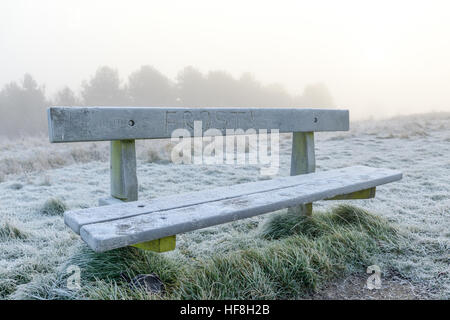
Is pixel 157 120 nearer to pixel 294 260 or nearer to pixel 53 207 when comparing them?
pixel 294 260

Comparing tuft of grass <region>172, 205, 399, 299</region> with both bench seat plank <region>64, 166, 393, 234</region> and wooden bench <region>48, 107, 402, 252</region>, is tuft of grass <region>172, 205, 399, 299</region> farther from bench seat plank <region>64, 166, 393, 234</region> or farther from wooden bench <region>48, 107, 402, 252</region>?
bench seat plank <region>64, 166, 393, 234</region>

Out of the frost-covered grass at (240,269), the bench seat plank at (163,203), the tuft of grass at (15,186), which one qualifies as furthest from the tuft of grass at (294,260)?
the tuft of grass at (15,186)

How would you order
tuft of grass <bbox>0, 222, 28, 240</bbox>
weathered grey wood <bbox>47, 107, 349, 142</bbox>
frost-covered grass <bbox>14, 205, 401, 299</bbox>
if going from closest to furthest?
frost-covered grass <bbox>14, 205, 401, 299</bbox> < weathered grey wood <bbox>47, 107, 349, 142</bbox> < tuft of grass <bbox>0, 222, 28, 240</bbox>

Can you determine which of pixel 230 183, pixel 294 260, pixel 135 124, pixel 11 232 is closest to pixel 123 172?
pixel 135 124

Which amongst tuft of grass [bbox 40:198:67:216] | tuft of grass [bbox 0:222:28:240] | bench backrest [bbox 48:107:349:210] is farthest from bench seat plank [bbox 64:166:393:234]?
tuft of grass [bbox 40:198:67:216]

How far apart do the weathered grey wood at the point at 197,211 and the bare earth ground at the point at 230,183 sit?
0.50 meters

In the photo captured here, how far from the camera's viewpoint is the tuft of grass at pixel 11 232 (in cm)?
280

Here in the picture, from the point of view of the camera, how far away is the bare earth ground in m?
2.09

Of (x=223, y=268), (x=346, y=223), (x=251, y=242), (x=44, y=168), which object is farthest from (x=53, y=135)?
(x=44, y=168)

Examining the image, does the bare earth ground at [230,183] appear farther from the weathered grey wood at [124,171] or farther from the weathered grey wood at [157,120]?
the weathered grey wood at [157,120]

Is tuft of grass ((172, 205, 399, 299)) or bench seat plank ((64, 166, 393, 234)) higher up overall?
bench seat plank ((64, 166, 393, 234))

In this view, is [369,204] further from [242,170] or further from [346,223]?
[242,170]

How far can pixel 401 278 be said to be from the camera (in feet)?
6.98

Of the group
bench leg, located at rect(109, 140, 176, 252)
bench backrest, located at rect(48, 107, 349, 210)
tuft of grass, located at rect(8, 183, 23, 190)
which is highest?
bench backrest, located at rect(48, 107, 349, 210)
